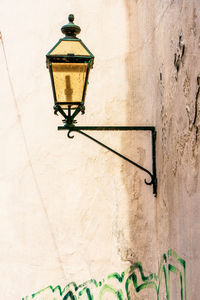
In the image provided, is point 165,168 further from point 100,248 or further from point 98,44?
point 98,44

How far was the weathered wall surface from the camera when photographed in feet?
10.8

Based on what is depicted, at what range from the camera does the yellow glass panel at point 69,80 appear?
8.21ft

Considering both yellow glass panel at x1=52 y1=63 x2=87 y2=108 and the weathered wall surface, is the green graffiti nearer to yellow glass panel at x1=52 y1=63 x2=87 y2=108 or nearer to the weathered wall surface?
the weathered wall surface

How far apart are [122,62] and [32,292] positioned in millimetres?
2318

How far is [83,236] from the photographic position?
345 cm

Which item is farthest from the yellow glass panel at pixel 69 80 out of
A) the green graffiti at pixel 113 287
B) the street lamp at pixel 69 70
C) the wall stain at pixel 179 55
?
the green graffiti at pixel 113 287

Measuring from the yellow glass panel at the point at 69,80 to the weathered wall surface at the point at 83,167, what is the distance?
0.67m

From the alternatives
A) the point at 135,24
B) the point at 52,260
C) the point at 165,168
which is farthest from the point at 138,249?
the point at 135,24

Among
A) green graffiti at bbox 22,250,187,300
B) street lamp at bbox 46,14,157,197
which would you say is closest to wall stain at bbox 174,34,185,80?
street lamp at bbox 46,14,157,197

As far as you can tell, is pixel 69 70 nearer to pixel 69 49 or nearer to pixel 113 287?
pixel 69 49

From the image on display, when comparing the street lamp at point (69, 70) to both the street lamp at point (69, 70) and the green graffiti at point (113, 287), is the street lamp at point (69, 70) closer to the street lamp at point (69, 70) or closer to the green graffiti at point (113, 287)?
the street lamp at point (69, 70)

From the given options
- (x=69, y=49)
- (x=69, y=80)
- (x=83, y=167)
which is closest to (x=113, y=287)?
(x=83, y=167)

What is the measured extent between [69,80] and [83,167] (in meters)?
1.19

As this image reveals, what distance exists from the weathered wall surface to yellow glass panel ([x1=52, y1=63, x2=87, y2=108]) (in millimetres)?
665
